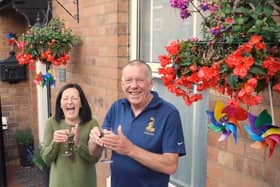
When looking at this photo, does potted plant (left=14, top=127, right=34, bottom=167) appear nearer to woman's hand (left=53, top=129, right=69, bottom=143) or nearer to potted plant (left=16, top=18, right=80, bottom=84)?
potted plant (left=16, top=18, right=80, bottom=84)

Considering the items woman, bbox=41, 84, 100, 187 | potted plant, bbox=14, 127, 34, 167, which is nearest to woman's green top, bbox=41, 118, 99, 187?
woman, bbox=41, 84, 100, 187

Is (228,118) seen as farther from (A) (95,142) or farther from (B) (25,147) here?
(B) (25,147)

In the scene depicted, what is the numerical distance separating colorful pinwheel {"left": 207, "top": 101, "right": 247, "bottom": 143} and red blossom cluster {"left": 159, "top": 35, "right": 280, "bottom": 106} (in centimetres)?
5

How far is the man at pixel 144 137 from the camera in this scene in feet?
5.99

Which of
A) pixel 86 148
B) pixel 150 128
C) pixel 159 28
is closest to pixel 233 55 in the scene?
pixel 150 128

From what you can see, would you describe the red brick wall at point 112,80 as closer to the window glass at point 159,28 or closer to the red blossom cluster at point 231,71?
the window glass at point 159,28

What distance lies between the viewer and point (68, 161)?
2.41 meters

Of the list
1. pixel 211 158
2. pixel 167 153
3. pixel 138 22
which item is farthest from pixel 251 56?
pixel 138 22

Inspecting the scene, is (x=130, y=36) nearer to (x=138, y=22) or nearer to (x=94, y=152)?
(x=138, y=22)

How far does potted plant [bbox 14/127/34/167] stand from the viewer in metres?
5.58

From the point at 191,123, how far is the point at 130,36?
3.27ft

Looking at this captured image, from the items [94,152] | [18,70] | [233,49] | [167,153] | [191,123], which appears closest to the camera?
[233,49]

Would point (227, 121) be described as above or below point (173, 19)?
below

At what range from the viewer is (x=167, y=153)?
6.03 feet
